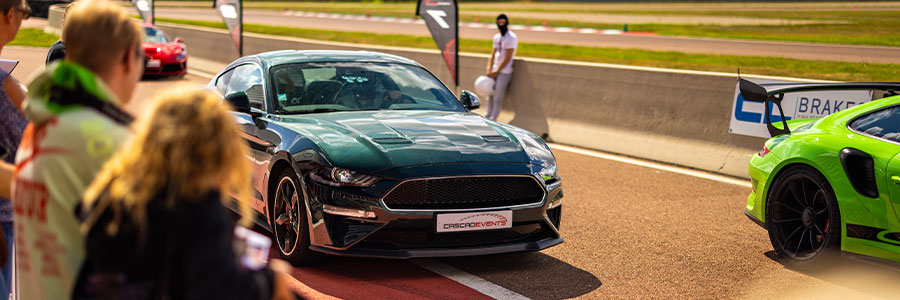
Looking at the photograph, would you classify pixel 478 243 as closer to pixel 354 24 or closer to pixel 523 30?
pixel 523 30

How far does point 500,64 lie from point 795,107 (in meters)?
5.10

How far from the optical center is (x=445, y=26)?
15828mm

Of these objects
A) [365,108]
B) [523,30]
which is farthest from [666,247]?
[523,30]

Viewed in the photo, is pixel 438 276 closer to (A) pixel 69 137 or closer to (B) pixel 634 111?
(A) pixel 69 137

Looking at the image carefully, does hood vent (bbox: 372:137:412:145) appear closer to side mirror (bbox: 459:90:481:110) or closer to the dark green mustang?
the dark green mustang

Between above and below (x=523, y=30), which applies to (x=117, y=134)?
above

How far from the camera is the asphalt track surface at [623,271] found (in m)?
5.92

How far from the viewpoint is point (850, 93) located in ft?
30.7

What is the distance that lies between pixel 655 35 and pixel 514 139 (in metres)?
26.2

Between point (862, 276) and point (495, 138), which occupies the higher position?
point (495, 138)

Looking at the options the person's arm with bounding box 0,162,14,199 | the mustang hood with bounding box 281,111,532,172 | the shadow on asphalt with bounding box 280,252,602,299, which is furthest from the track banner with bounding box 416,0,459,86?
the person's arm with bounding box 0,162,14,199

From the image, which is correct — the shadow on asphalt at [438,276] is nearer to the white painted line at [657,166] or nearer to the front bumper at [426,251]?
the front bumper at [426,251]

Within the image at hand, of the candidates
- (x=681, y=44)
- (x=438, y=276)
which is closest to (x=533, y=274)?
(x=438, y=276)

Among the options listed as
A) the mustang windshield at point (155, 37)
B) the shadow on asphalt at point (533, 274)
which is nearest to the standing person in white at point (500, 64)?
the shadow on asphalt at point (533, 274)
